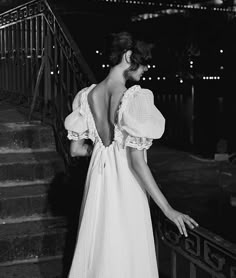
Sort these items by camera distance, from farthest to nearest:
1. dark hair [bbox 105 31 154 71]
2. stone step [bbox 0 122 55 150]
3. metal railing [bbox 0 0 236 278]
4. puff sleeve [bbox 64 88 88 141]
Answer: stone step [bbox 0 122 55 150] < puff sleeve [bbox 64 88 88 141] < dark hair [bbox 105 31 154 71] < metal railing [bbox 0 0 236 278]

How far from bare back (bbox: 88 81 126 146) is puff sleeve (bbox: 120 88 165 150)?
123mm

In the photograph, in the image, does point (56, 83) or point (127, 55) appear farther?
point (56, 83)

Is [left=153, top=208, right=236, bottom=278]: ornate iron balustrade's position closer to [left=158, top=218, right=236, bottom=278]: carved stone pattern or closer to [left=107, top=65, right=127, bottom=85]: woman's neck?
[left=158, top=218, right=236, bottom=278]: carved stone pattern

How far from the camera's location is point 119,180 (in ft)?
9.32

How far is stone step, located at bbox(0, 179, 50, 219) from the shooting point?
444 centimetres

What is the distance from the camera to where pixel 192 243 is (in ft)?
8.93

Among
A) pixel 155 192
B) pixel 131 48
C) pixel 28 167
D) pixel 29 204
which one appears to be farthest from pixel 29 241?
pixel 131 48

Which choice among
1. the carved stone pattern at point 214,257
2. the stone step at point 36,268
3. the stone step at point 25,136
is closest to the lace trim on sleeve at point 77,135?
the carved stone pattern at point 214,257

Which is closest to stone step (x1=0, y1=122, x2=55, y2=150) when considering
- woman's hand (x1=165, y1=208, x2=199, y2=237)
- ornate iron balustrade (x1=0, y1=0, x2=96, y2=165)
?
ornate iron balustrade (x1=0, y1=0, x2=96, y2=165)

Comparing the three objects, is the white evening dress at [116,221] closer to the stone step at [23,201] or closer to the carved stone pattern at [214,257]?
the carved stone pattern at [214,257]

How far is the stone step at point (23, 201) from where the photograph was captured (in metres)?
4.44

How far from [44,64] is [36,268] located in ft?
8.69

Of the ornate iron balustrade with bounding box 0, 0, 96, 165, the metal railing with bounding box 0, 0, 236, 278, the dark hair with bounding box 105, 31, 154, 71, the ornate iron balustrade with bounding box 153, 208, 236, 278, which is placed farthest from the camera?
the ornate iron balustrade with bounding box 0, 0, 96, 165

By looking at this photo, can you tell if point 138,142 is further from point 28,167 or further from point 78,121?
point 28,167
